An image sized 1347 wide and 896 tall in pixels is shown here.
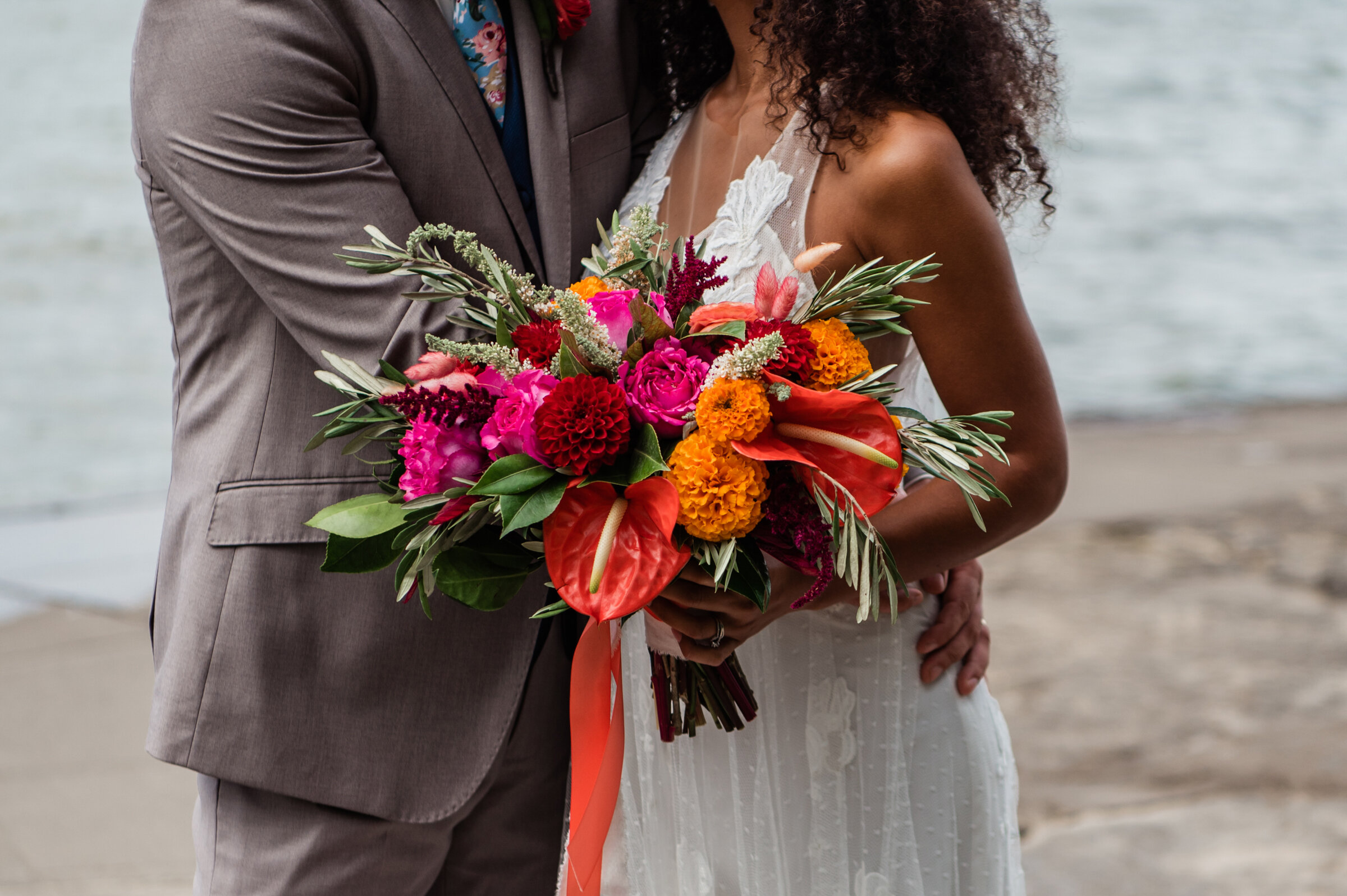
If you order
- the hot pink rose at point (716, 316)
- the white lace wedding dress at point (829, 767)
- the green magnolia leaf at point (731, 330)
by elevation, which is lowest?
the white lace wedding dress at point (829, 767)

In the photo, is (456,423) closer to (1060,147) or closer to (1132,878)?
(1060,147)

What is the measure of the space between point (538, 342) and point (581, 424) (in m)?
0.16

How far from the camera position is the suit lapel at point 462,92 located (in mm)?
1749

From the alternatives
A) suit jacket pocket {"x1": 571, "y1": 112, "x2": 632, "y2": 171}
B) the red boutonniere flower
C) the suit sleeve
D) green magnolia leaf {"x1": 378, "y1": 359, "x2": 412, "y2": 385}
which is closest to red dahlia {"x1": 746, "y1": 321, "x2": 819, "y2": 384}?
green magnolia leaf {"x1": 378, "y1": 359, "x2": 412, "y2": 385}

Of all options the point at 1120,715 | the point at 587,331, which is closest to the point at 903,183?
the point at 587,331

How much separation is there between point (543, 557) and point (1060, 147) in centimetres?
121

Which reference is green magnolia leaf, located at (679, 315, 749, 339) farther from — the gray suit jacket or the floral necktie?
the floral necktie

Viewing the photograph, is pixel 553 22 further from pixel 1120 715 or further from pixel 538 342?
pixel 1120 715

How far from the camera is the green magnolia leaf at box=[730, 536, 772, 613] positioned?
140cm

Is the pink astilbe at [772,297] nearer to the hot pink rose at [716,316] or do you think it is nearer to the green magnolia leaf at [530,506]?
the hot pink rose at [716,316]

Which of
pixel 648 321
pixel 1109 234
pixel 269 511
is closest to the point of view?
pixel 648 321

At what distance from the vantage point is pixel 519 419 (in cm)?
134

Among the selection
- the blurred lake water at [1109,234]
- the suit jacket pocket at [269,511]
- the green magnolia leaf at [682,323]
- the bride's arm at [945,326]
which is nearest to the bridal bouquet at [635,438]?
the green magnolia leaf at [682,323]

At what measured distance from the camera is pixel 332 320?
1665mm
